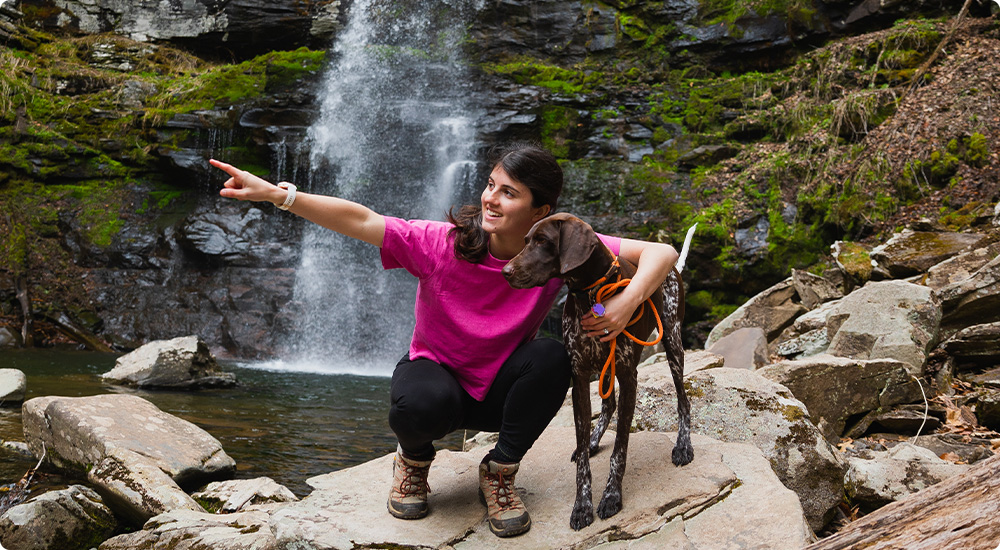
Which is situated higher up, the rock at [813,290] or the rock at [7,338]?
the rock at [813,290]

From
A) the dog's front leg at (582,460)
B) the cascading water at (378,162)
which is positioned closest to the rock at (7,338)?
the cascading water at (378,162)

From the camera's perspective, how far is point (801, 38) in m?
15.3

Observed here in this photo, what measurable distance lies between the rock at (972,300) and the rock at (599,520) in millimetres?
3717

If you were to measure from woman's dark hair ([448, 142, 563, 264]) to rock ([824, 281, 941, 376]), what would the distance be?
3.79m

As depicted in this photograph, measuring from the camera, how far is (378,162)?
15.4 metres

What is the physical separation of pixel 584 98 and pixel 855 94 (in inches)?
226

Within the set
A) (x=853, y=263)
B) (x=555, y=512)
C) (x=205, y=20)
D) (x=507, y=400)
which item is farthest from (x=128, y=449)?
(x=205, y=20)

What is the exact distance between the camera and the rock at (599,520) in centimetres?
250

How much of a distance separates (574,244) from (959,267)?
5.67 meters

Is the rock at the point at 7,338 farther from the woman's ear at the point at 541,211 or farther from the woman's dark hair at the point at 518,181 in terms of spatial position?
the woman's ear at the point at 541,211

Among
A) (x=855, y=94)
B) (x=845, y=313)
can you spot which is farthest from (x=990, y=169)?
(x=845, y=313)

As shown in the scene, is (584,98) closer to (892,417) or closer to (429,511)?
(892,417)

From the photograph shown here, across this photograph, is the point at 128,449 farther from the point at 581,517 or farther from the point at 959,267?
the point at 959,267

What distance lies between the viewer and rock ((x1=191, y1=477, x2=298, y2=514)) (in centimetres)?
421
